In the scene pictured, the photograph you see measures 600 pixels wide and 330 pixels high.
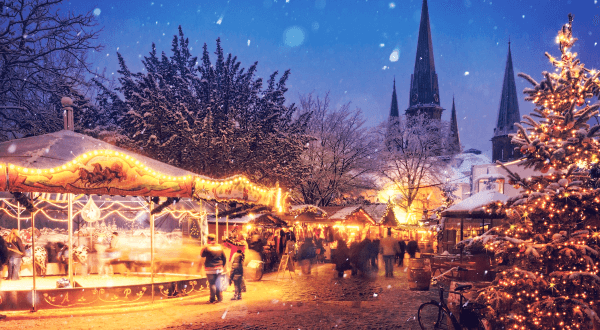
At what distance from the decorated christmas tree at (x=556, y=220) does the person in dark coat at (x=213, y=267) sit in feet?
22.0

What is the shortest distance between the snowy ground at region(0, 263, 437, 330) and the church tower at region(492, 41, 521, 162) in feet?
185

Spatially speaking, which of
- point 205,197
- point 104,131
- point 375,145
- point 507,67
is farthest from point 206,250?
point 507,67

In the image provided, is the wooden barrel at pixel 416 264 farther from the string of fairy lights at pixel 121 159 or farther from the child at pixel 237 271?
the string of fairy lights at pixel 121 159

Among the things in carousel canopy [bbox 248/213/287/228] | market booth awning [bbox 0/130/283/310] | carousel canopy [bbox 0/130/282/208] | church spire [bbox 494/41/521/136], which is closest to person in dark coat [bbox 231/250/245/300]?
market booth awning [bbox 0/130/283/310]

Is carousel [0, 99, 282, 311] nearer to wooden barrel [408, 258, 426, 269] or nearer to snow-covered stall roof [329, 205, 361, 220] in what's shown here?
wooden barrel [408, 258, 426, 269]

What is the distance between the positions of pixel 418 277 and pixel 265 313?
248 inches

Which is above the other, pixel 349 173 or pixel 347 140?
pixel 347 140

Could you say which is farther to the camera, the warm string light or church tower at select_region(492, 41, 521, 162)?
church tower at select_region(492, 41, 521, 162)

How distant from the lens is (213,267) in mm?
11352

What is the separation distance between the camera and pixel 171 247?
901 inches

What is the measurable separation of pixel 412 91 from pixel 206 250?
67.1m

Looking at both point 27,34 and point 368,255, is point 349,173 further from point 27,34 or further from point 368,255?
point 27,34

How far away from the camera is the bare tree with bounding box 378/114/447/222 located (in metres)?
40.3

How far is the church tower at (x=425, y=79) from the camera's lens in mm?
68188
